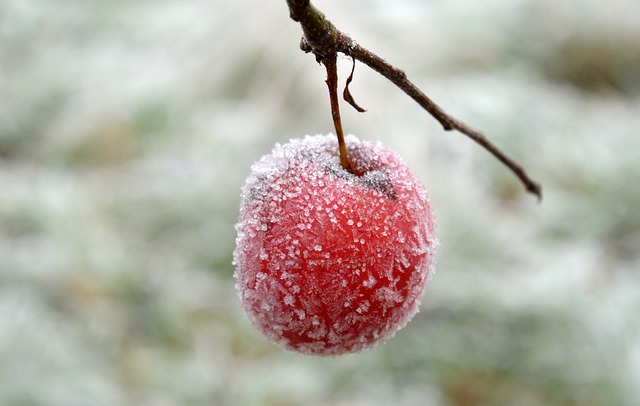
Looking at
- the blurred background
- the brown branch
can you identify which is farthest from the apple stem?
the blurred background

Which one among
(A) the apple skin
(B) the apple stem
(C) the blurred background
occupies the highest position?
(C) the blurred background

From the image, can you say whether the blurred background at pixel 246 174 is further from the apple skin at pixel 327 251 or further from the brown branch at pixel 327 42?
the brown branch at pixel 327 42

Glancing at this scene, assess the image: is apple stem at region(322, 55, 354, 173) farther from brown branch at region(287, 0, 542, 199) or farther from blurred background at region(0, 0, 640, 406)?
blurred background at region(0, 0, 640, 406)

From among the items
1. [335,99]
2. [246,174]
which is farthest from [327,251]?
[246,174]

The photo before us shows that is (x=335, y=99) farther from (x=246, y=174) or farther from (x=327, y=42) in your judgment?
(x=246, y=174)

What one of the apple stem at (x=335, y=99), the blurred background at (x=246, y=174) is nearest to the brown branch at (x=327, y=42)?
the apple stem at (x=335, y=99)

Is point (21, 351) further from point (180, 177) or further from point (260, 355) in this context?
point (180, 177)

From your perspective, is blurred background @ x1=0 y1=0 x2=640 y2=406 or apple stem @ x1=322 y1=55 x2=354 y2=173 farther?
blurred background @ x1=0 y1=0 x2=640 y2=406
